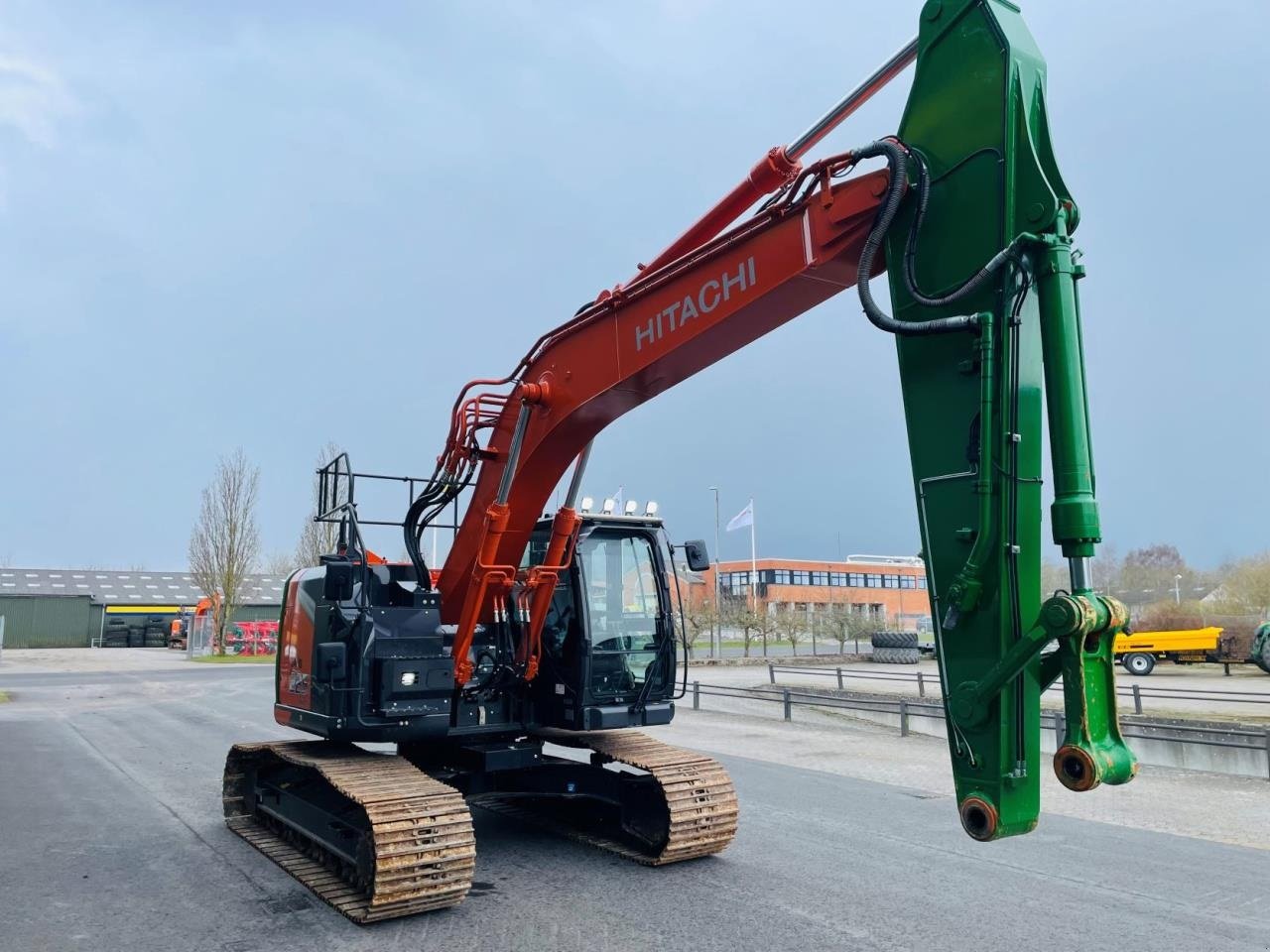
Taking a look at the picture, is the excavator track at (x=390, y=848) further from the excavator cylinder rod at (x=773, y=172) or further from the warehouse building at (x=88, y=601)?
the warehouse building at (x=88, y=601)

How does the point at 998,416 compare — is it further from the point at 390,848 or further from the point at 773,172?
the point at 390,848

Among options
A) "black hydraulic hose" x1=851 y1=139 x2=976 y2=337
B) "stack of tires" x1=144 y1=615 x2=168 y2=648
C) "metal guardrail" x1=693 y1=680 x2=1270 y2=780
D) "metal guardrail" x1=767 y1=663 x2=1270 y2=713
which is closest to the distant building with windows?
"stack of tires" x1=144 y1=615 x2=168 y2=648

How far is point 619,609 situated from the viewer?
317 inches

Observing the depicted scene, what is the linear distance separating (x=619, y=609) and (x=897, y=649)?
31739 mm

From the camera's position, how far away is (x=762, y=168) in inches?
218

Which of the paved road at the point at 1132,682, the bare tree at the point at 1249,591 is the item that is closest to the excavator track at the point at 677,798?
the paved road at the point at 1132,682

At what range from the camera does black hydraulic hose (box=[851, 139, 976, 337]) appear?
4.26 metres

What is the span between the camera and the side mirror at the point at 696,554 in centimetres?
810

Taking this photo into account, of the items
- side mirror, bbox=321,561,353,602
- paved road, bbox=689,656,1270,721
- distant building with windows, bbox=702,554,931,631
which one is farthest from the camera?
distant building with windows, bbox=702,554,931,631

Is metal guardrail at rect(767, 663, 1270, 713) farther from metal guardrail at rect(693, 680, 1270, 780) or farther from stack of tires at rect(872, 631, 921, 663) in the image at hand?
stack of tires at rect(872, 631, 921, 663)

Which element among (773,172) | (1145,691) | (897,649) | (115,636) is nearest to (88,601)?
(115,636)

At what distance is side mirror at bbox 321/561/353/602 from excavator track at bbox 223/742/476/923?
49.4 inches

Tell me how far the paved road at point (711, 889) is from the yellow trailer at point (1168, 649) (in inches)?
927

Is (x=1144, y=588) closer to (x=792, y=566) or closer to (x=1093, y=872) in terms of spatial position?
(x=792, y=566)
